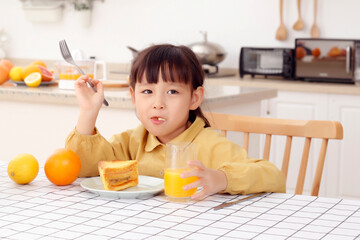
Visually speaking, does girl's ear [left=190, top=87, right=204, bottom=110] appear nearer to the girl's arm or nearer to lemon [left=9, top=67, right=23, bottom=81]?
the girl's arm

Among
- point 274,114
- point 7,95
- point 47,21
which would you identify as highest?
point 47,21

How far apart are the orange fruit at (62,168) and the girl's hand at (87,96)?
0.45 ft

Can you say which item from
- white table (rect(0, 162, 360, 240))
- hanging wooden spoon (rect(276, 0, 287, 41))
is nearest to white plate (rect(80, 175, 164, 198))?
white table (rect(0, 162, 360, 240))

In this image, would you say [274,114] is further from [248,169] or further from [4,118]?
[248,169]

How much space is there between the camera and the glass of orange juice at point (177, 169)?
47.5 inches

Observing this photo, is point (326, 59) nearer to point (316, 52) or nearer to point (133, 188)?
point (316, 52)

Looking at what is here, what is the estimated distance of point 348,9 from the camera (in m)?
3.80

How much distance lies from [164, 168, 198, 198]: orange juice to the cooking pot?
259 cm

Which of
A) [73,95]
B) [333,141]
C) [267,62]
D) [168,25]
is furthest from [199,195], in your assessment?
[168,25]

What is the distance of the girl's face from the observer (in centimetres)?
140

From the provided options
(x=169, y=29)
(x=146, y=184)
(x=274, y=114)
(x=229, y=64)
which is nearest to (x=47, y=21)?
(x=169, y=29)

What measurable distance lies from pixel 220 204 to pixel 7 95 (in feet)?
4.91

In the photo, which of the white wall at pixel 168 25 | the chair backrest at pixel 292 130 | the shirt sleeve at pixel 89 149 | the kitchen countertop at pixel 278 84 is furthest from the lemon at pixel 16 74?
the white wall at pixel 168 25

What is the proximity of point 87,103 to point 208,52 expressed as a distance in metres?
2.42
